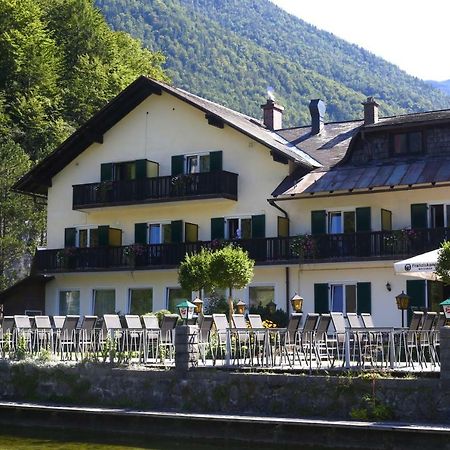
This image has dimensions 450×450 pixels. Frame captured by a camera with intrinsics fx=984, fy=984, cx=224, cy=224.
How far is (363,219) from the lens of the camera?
99.9ft

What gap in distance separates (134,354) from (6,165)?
22668 millimetres

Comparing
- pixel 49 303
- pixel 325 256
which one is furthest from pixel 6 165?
pixel 325 256

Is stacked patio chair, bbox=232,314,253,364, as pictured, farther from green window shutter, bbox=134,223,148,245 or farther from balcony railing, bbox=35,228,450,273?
green window shutter, bbox=134,223,148,245

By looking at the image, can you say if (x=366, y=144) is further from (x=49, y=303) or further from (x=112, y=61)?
(x=112, y=61)

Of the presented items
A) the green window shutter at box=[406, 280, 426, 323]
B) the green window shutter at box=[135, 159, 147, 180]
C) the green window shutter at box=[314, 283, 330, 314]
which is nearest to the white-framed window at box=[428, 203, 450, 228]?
the green window shutter at box=[406, 280, 426, 323]

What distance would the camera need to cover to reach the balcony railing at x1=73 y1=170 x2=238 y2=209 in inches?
1280

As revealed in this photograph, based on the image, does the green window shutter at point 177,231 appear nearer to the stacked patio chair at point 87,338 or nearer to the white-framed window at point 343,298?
the white-framed window at point 343,298

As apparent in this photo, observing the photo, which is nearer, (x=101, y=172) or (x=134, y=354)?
(x=134, y=354)

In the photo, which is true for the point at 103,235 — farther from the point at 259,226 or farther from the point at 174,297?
the point at 259,226

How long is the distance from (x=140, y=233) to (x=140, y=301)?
7.98 feet

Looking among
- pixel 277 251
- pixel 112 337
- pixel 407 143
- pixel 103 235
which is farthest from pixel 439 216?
pixel 112 337

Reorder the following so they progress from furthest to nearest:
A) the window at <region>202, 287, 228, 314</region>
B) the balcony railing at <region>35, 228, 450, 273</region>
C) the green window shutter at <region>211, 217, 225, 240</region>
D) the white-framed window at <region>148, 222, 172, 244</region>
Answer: the white-framed window at <region>148, 222, 172, 244</region> → the green window shutter at <region>211, 217, 225, 240</region> → the window at <region>202, 287, 228, 314</region> → the balcony railing at <region>35, 228, 450, 273</region>

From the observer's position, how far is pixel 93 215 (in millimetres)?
35875

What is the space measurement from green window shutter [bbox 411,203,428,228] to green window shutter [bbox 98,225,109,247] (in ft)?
36.7
